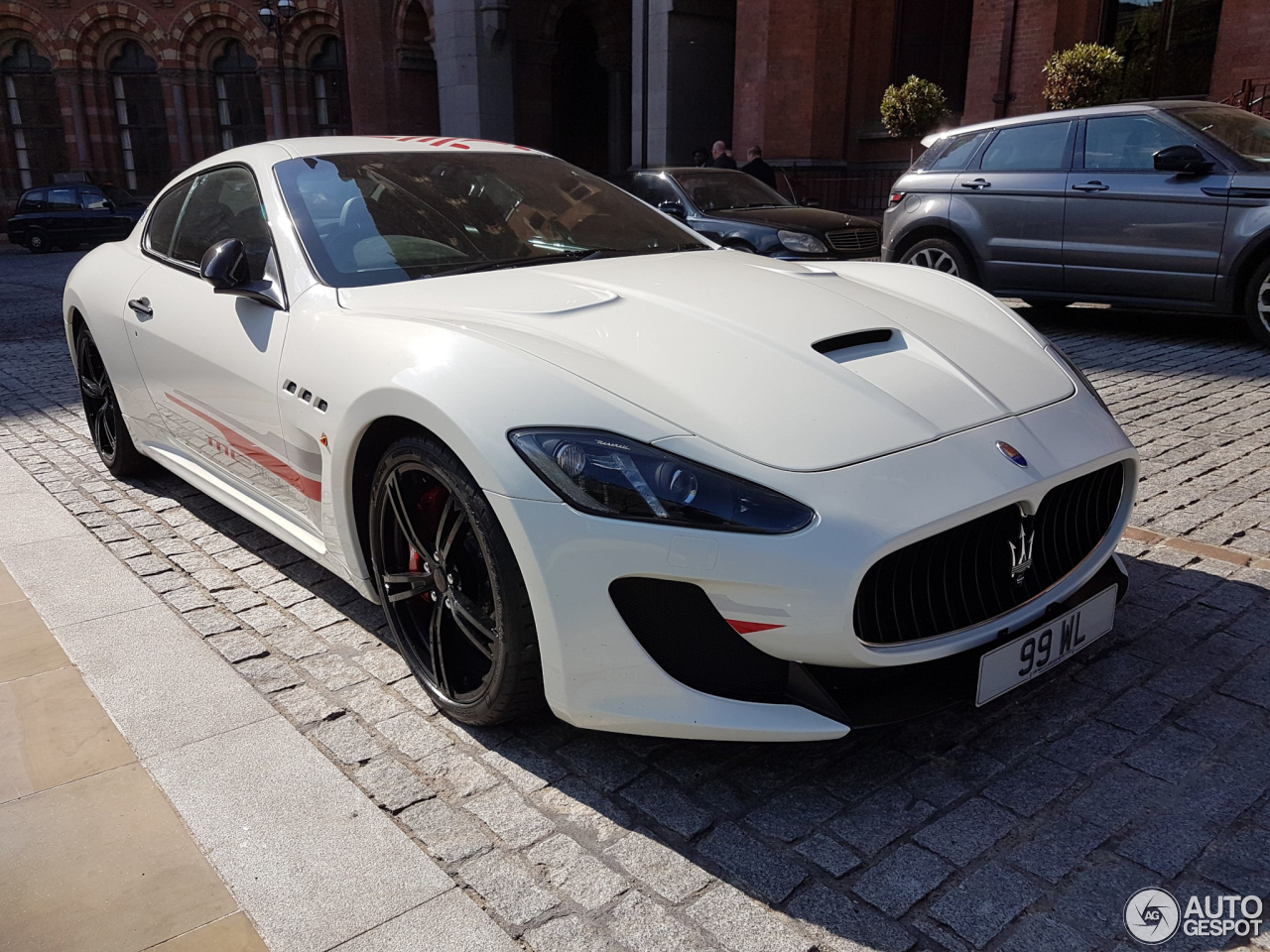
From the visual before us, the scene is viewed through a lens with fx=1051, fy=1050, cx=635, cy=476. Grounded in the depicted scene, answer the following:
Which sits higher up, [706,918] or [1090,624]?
[1090,624]

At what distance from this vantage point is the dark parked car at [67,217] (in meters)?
25.3

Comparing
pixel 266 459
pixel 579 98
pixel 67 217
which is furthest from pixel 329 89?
pixel 266 459

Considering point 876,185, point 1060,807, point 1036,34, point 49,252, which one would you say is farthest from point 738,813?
point 49,252

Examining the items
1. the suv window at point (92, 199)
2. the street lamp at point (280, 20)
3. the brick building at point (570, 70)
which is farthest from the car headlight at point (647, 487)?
the suv window at point (92, 199)

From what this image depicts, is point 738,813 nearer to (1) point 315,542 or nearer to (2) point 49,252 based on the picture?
(1) point 315,542

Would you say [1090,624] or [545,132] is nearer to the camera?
[1090,624]

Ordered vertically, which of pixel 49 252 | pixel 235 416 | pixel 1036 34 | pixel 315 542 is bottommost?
pixel 49 252

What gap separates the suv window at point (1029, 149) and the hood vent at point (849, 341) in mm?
6357

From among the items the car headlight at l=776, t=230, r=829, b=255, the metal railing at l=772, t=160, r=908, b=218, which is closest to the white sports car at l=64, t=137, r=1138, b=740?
the car headlight at l=776, t=230, r=829, b=255

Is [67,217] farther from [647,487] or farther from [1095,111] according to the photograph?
[647,487]

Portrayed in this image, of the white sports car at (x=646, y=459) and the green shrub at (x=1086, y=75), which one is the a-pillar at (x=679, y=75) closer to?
the green shrub at (x=1086, y=75)

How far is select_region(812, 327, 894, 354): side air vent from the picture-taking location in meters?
2.74

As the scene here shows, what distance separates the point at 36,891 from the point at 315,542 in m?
1.25

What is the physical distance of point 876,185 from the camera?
728 inches
